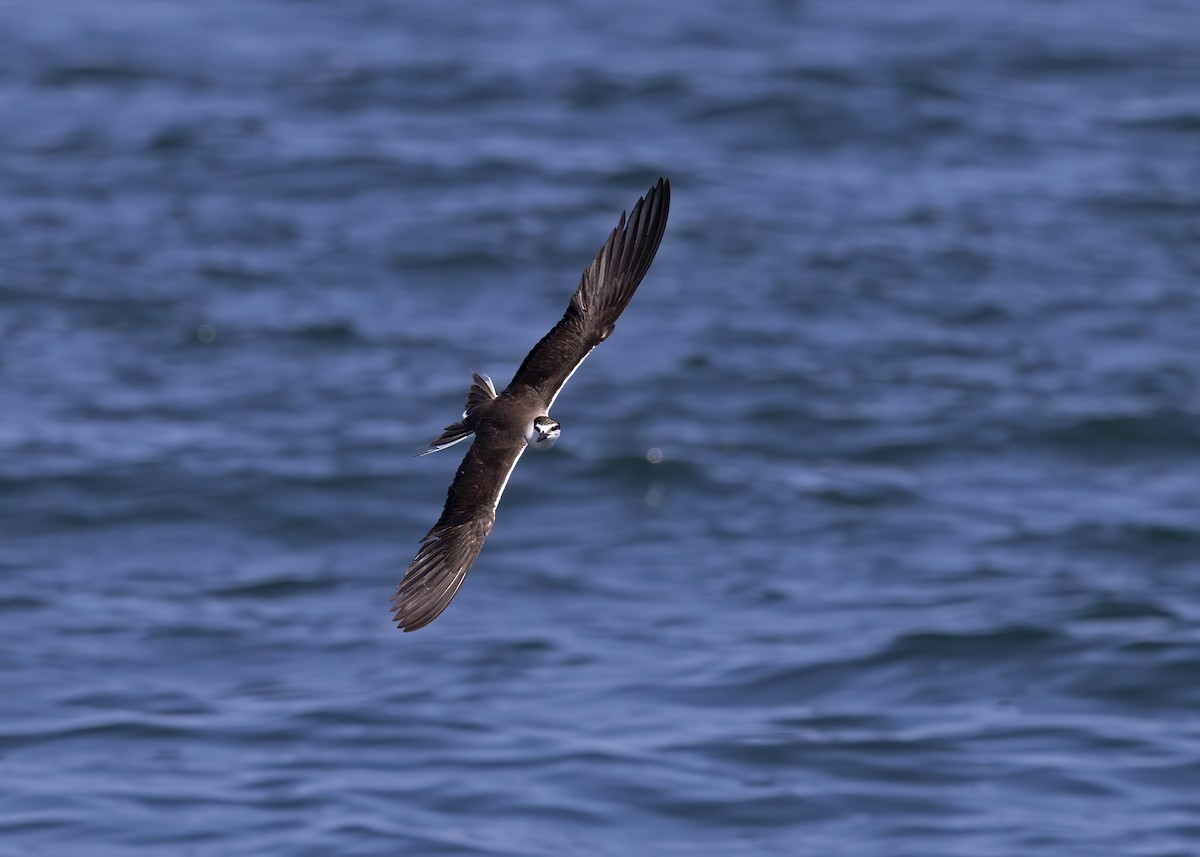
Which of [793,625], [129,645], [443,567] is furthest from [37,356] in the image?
[443,567]

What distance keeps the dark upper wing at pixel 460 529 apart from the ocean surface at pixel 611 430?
3.59m

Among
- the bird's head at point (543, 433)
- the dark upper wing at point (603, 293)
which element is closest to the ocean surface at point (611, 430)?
the dark upper wing at point (603, 293)

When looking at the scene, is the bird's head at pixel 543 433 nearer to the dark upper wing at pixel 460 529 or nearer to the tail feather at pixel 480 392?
the dark upper wing at pixel 460 529

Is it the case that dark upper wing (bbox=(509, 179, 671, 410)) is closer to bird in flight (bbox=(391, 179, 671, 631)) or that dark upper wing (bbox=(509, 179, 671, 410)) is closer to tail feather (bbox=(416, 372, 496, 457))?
bird in flight (bbox=(391, 179, 671, 631))

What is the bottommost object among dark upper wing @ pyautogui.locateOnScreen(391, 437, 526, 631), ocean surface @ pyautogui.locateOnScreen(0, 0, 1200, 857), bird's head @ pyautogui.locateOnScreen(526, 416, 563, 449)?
ocean surface @ pyautogui.locateOnScreen(0, 0, 1200, 857)

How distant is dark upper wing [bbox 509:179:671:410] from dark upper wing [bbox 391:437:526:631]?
15.5 inches

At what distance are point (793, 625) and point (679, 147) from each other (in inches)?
347

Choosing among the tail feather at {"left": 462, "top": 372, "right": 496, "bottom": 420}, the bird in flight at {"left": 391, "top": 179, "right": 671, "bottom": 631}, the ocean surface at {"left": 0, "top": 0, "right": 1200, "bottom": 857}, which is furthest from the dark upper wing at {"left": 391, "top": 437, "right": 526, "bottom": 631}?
the ocean surface at {"left": 0, "top": 0, "right": 1200, "bottom": 857}

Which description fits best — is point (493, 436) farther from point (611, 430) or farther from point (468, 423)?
point (611, 430)

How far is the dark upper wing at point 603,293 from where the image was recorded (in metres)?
6.89

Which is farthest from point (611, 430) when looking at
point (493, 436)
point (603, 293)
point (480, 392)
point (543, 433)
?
point (543, 433)

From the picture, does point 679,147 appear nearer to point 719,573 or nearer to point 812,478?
point 812,478

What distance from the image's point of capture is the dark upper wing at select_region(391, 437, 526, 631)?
21.3ft

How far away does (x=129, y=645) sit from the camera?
39.6ft
